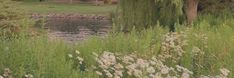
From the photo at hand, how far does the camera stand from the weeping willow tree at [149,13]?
14.8 metres

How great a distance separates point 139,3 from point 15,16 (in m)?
4.25

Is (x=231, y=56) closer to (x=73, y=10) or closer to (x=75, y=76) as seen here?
(x=75, y=76)

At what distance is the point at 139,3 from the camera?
1536 cm

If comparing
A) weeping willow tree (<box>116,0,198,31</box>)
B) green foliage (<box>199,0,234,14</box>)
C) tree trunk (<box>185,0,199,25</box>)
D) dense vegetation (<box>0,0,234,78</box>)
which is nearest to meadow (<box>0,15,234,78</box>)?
dense vegetation (<box>0,0,234,78</box>)

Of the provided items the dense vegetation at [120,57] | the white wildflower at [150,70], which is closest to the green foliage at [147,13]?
the dense vegetation at [120,57]

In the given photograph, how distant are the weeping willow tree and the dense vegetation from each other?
568cm

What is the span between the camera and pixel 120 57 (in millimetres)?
6141

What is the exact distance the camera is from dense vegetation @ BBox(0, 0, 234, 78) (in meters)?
5.45

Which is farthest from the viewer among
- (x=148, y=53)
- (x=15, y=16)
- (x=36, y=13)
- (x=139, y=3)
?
(x=36, y=13)

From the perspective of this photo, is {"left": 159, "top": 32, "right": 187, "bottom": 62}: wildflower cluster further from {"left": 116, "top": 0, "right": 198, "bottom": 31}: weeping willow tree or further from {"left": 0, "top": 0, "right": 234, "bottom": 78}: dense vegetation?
{"left": 116, "top": 0, "right": 198, "bottom": 31}: weeping willow tree

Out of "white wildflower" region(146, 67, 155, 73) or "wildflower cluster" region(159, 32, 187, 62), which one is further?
"wildflower cluster" region(159, 32, 187, 62)

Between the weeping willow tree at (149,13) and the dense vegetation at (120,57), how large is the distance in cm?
568

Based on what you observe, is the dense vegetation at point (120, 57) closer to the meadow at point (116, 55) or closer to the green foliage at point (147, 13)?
the meadow at point (116, 55)

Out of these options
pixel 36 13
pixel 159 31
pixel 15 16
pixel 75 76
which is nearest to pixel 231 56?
pixel 159 31
